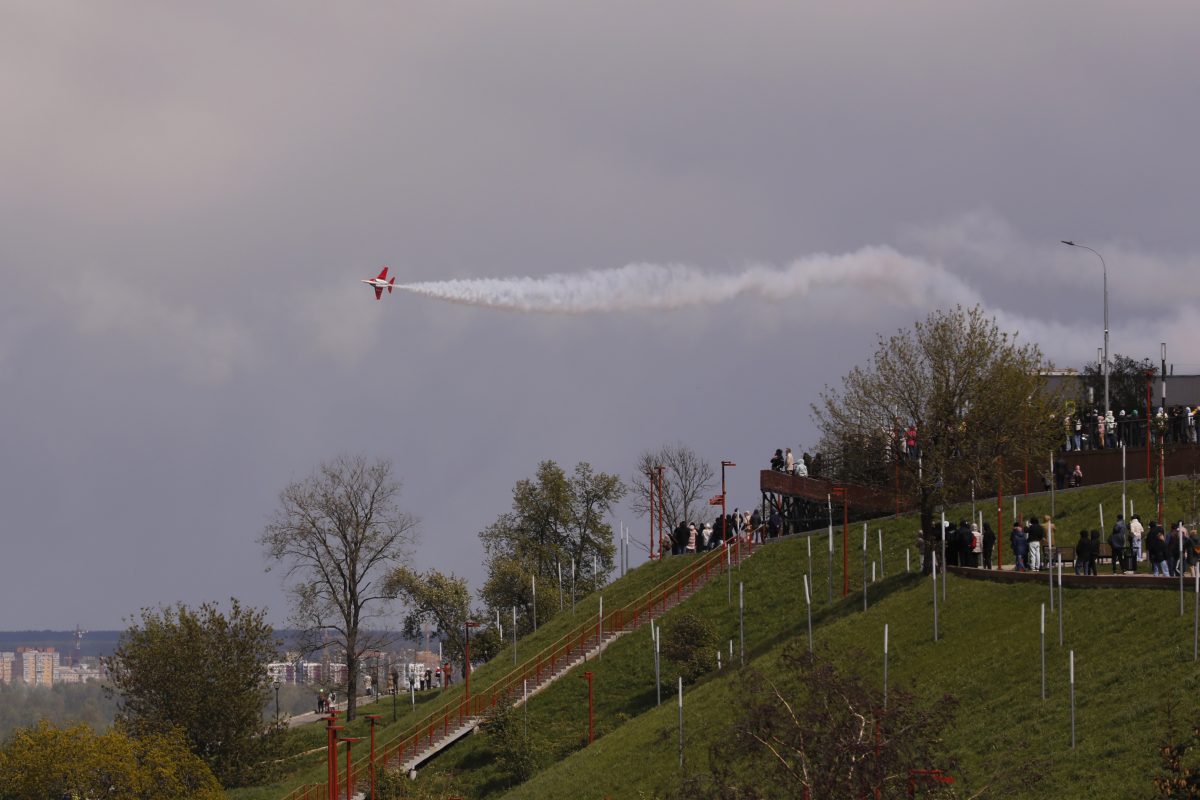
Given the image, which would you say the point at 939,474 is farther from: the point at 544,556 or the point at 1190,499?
the point at 544,556

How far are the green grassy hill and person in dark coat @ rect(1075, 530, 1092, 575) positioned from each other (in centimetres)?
129

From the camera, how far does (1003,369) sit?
2478 inches

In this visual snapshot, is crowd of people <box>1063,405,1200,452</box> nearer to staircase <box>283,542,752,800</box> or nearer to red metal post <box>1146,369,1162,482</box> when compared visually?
red metal post <box>1146,369,1162,482</box>

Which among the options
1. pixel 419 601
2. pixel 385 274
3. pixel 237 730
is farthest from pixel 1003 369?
pixel 419 601

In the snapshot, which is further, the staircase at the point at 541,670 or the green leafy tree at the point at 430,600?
the green leafy tree at the point at 430,600

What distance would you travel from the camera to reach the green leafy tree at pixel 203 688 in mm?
76562

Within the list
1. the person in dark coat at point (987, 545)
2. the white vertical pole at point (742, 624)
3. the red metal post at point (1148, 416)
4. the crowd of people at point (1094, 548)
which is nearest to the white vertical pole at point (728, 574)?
the white vertical pole at point (742, 624)

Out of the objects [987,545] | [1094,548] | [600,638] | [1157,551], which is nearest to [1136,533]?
[1094,548]

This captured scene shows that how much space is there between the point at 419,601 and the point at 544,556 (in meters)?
9.67

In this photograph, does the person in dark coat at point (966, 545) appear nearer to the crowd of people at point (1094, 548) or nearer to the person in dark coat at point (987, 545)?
the crowd of people at point (1094, 548)

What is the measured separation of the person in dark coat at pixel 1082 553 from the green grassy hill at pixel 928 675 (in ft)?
4.23

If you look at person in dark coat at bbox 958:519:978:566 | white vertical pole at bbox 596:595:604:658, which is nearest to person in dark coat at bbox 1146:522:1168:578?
person in dark coat at bbox 958:519:978:566

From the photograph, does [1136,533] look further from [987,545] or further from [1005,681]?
[1005,681]

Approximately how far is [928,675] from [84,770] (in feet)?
113
